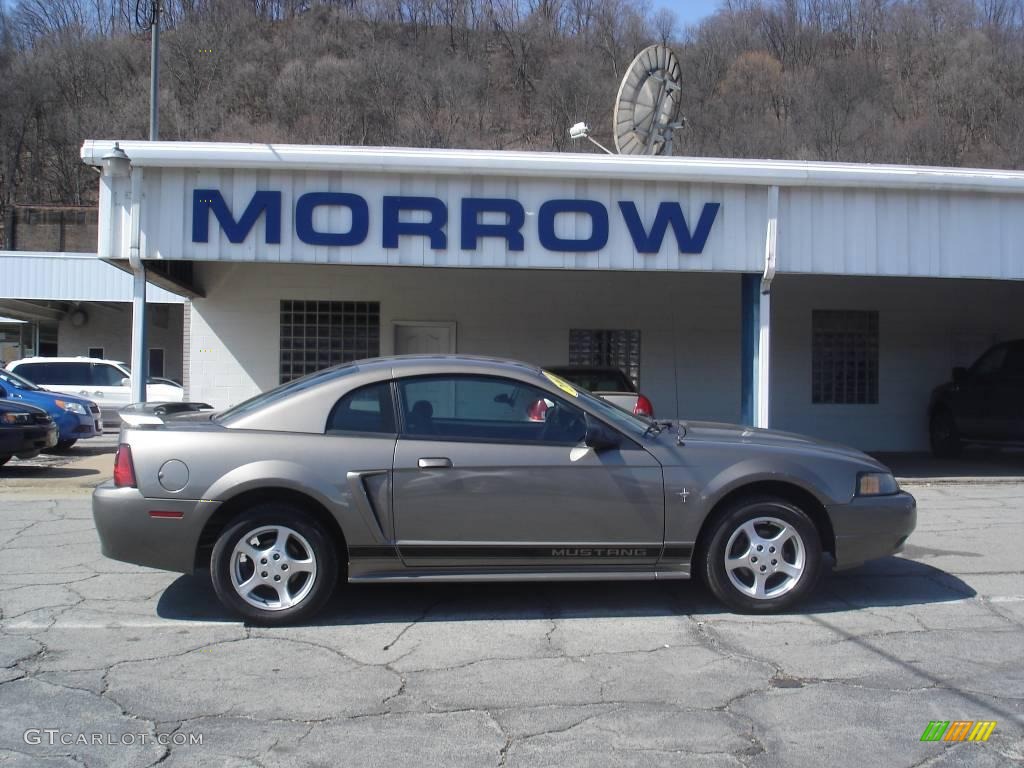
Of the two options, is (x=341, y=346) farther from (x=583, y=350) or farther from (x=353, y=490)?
(x=353, y=490)

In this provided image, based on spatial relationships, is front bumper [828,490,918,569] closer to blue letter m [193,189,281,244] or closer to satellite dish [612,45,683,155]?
blue letter m [193,189,281,244]

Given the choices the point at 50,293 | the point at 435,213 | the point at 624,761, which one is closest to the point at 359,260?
the point at 435,213

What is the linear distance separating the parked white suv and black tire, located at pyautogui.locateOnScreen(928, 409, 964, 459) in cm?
1503

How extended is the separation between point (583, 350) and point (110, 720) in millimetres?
11624

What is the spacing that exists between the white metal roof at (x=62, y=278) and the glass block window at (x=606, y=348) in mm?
15261

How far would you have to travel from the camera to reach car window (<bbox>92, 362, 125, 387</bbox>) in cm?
2030

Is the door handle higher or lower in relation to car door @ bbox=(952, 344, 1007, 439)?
lower

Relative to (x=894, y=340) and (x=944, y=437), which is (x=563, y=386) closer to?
(x=944, y=437)

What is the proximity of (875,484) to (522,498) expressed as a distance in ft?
7.45

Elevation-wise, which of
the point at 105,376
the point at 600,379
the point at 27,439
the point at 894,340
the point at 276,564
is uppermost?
the point at 894,340

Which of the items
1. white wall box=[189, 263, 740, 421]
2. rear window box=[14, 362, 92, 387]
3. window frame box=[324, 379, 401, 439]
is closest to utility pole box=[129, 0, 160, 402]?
white wall box=[189, 263, 740, 421]

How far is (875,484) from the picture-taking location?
18.9 ft

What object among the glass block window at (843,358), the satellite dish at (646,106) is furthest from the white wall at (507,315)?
the satellite dish at (646,106)

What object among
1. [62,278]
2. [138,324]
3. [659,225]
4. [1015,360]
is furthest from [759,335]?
[62,278]
